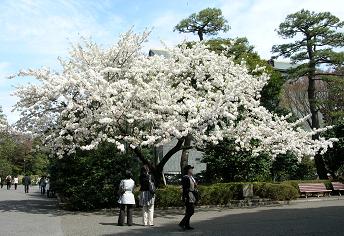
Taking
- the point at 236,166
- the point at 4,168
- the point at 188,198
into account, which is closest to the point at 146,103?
the point at 188,198

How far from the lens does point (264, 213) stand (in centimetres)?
1456

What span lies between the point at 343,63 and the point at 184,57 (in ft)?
44.2

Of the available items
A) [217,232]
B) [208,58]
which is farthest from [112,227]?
[208,58]

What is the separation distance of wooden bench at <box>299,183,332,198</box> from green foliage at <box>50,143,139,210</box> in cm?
855

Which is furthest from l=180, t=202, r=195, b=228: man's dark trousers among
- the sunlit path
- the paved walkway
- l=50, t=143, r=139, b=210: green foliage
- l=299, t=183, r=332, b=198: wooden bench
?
l=299, t=183, r=332, b=198: wooden bench

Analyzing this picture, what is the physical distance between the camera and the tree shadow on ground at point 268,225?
10398 millimetres

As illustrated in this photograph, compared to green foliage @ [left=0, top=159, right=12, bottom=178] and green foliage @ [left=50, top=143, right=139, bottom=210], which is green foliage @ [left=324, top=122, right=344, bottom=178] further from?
green foliage @ [left=0, top=159, right=12, bottom=178]

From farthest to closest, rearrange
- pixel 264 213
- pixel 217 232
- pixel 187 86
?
1. pixel 187 86
2. pixel 264 213
3. pixel 217 232

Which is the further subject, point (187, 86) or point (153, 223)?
point (187, 86)

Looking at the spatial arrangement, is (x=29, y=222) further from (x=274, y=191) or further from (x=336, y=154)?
(x=336, y=154)

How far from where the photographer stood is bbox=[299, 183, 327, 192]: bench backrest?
66.0 feet

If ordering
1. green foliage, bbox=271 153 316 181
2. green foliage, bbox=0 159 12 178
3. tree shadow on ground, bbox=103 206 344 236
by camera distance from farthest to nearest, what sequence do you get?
green foliage, bbox=0 159 12 178
green foliage, bbox=271 153 316 181
tree shadow on ground, bbox=103 206 344 236

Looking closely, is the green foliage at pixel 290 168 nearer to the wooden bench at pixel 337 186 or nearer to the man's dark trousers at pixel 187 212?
the wooden bench at pixel 337 186

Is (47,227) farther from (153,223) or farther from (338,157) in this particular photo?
(338,157)
